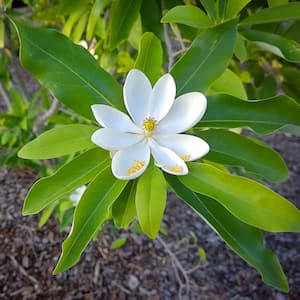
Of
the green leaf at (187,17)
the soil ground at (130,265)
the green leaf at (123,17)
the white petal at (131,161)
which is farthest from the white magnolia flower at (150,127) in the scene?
the soil ground at (130,265)

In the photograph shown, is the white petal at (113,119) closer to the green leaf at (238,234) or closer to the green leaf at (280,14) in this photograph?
the green leaf at (238,234)

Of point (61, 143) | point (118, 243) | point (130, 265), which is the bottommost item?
point (130, 265)

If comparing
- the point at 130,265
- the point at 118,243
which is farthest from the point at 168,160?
the point at 130,265

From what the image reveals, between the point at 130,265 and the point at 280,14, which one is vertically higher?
the point at 280,14

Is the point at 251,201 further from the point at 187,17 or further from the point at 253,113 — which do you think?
the point at 187,17

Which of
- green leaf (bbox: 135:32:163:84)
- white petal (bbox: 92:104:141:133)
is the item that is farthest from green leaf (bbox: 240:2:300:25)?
white petal (bbox: 92:104:141:133)

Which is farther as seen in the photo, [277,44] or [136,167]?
[277,44]

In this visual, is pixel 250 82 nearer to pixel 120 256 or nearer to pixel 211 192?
pixel 211 192
